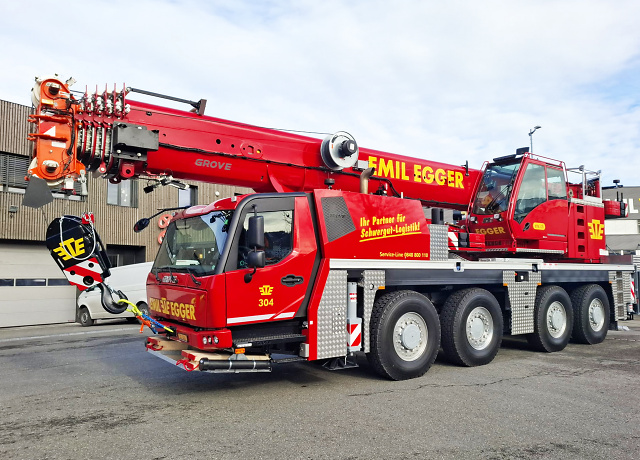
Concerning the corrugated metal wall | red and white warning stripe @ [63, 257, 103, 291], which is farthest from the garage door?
red and white warning stripe @ [63, 257, 103, 291]

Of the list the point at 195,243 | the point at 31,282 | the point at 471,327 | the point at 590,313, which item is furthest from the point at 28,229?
the point at 590,313

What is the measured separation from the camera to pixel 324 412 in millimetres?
5242

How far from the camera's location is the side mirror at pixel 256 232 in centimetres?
537

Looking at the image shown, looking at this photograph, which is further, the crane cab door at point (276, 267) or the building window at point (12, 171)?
the building window at point (12, 171)

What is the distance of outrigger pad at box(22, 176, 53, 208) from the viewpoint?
514 centimetres

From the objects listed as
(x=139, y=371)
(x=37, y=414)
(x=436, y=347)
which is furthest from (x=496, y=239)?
(x=37, y=414)

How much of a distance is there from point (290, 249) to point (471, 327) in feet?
10.8

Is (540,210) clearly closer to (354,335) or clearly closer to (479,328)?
(479,328)

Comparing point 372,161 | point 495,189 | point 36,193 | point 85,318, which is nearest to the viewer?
point 36,193

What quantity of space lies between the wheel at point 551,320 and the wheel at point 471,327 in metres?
1.27

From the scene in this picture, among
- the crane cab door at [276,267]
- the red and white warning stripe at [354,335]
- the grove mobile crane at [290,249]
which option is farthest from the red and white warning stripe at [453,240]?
the crane cab door at [276,267]

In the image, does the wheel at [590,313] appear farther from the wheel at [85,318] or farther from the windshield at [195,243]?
the wheel at [85,318]

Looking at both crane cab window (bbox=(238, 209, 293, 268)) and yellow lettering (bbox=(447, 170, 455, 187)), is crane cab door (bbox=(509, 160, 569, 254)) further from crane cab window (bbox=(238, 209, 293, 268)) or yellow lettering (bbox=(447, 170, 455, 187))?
crane cab window (bbox=(238, 209, 293, 268))

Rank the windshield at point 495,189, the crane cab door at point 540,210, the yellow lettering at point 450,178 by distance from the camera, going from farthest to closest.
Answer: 1. the windshield at point 495,189
2. the crane cab door at point 540,210
3. the yellow lettering at point 450,178
